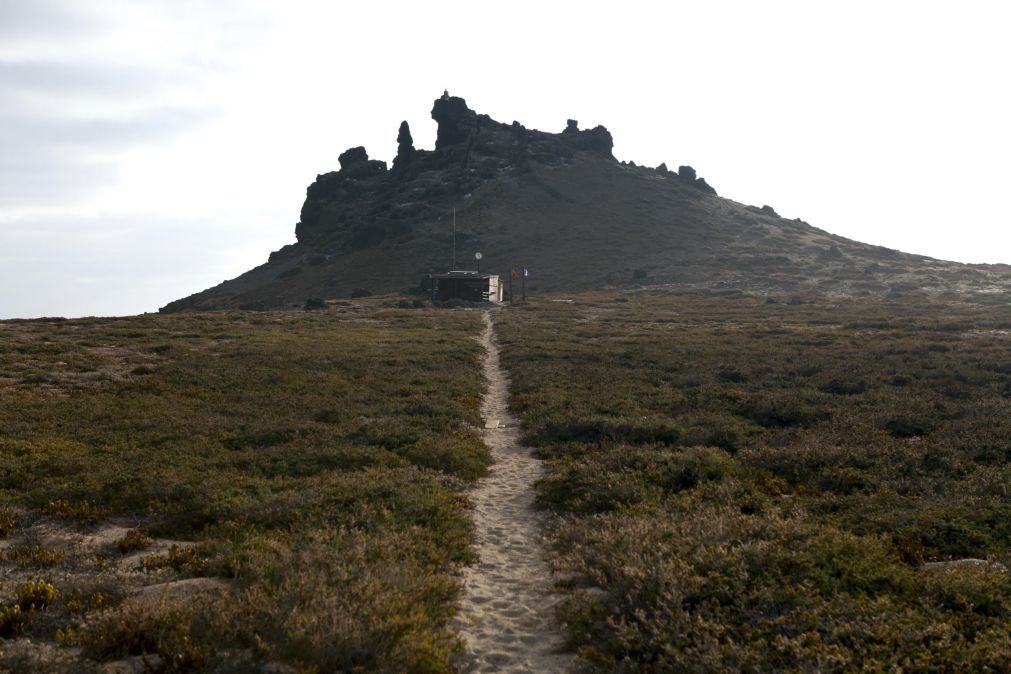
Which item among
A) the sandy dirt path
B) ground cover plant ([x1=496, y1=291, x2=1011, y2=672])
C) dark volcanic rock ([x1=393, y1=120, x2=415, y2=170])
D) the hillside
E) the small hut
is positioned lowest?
the sandy dirt path

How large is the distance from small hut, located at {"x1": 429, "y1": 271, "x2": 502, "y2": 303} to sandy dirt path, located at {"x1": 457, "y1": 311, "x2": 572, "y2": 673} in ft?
225

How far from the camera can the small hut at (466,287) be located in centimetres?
8569

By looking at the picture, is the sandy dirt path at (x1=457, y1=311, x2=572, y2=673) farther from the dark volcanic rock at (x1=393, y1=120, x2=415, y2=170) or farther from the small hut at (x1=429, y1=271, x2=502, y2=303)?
the dark volcanic rock at (x1=393, y1=120, x2=415, y2=170)

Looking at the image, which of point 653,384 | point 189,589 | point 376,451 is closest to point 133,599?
point 189,589

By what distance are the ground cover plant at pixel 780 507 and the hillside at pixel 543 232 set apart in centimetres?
7650

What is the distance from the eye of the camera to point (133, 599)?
794 cm

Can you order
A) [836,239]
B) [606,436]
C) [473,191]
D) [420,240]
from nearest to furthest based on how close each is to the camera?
[606,436] < [420,240] < [836,239] < [473,191]

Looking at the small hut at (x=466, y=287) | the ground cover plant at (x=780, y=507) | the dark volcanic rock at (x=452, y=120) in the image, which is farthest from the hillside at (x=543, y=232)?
the ground cover plant at (x=780, y=507)

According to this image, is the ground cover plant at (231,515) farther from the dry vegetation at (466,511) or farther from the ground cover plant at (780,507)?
the ground cover plant at (780,507)

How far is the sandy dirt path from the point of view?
7691 mm

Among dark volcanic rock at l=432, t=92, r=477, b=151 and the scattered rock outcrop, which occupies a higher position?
dark volcanic rock at l=432, t=92, r=477, b=151

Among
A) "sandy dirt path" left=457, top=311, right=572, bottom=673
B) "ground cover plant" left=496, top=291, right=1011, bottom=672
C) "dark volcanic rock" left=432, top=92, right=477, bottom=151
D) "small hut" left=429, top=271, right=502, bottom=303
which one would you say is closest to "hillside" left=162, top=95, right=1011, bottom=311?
"dark volcanic rock" left=432, top=92, right=477, bottom=151

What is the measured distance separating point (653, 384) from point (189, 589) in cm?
2246

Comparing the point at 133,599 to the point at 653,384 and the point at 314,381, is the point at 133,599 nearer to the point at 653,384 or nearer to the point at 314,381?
the point at 314,381
